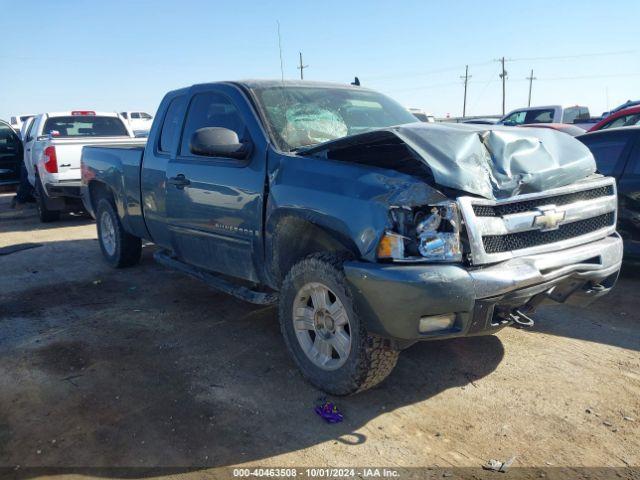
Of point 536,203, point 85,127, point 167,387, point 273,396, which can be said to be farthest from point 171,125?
point 85,127

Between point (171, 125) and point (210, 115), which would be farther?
point (171, 125)

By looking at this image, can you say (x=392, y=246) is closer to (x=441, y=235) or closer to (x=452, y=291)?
(x=441, y=235)

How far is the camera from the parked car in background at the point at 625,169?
5.18m

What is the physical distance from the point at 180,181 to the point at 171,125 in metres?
0.80

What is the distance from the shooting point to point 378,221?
2914mm

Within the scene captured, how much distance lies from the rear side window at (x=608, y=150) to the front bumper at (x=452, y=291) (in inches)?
114

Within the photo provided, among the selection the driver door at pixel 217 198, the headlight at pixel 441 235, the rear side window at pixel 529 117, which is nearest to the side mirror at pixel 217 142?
the driver door at pixel 217 198

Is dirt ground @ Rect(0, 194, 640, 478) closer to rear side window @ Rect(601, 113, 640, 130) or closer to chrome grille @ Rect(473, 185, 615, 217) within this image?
chrome grille @ Rect(473, 185, 615, 217)

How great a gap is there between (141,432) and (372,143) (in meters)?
2.10

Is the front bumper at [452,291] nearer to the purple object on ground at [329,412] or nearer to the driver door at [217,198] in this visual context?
the purple object on ground at [329,412]

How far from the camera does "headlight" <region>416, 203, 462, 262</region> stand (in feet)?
9.40

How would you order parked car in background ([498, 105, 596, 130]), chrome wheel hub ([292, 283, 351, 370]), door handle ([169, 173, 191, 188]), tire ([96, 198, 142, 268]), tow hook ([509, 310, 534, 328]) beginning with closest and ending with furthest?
tow hook ([509, 310, 534, 328]), chrome wheel hub ([292, 283, 351, 370]), door handle ([169, 173, 191, 188]), tire ([96, 198, 142, 268]), parked car in background ([498, 105, 596, 130])

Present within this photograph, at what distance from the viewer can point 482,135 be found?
3.26 meters

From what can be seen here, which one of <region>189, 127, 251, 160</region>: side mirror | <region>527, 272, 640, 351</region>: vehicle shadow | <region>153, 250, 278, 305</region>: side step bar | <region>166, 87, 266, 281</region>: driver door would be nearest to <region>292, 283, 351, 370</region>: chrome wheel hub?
<region>153, 250, 278, 305</region>: side step bar
